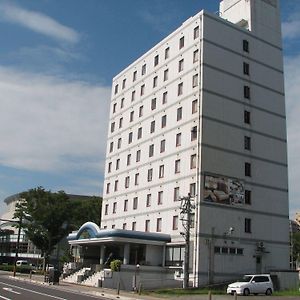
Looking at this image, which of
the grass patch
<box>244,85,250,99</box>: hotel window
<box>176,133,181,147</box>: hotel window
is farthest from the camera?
<box>244,85,250,99</box>: hotel window

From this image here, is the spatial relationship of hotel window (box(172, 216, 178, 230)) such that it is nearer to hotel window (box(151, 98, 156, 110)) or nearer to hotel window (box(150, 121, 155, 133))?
hotel window (box(150, 121, 155, 133))

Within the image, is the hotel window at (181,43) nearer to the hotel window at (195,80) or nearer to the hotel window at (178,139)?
the hotel window at (195,80)

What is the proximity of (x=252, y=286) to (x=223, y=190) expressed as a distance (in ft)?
37.1

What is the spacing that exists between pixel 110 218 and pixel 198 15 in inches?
1086

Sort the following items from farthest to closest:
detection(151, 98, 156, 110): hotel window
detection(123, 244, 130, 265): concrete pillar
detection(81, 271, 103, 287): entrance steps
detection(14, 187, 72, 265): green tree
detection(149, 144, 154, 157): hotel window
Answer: detection(14, 187, 72, 265): green tree < detection(151, 98, 156, 110): hotel window < detection(149, 144, 154, 157): hotel window < detection(123, 244, 130, 265): concrete pillar < detection(81, 271, 103, 287): entrance steps

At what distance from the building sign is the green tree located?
32.4 meters

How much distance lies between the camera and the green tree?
237 ft

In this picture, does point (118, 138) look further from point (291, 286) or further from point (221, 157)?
point (291, 286)

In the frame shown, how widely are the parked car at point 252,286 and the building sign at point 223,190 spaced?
928 cm

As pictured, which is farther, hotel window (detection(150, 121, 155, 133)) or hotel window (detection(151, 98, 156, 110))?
hotel window (detection(151, 98, 156, 110))

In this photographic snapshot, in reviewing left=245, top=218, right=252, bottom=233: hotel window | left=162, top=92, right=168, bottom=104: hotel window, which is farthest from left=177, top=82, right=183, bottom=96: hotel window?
left=245, top=218, right=252, bottom=233: hotel window

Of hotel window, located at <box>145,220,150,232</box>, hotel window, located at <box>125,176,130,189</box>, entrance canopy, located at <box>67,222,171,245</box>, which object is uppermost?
hotel window, located at <box>125,176,130,189</box>

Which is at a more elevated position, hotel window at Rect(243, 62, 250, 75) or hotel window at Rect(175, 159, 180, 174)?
hotel window at Rect(243, 62, 250, 75)

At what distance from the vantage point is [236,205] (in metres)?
48.5
